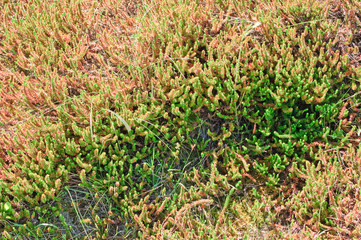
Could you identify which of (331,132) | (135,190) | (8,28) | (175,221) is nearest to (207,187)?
(175,221)

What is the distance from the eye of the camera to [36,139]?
3.18 meters

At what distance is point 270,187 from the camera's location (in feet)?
11.0

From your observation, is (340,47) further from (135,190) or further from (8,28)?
(8,28)

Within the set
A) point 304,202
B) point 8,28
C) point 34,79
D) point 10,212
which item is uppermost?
point 8,28

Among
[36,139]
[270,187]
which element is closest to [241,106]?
[270,187]

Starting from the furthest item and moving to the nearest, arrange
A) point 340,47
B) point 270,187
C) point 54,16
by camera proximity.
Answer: point 54,16
point 340,47
point 270,187

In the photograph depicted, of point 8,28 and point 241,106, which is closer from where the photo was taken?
point 241,106

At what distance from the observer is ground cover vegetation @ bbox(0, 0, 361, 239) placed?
3084mm

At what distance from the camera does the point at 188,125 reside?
3.48 metres

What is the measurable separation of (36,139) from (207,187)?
5.32ft

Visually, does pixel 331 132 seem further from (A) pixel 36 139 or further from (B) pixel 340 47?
(A) pixel 36 139

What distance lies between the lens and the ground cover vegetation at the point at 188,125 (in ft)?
10.1

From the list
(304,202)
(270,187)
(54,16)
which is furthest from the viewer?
(54,16)

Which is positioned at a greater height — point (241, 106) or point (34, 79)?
point (34, 79)
